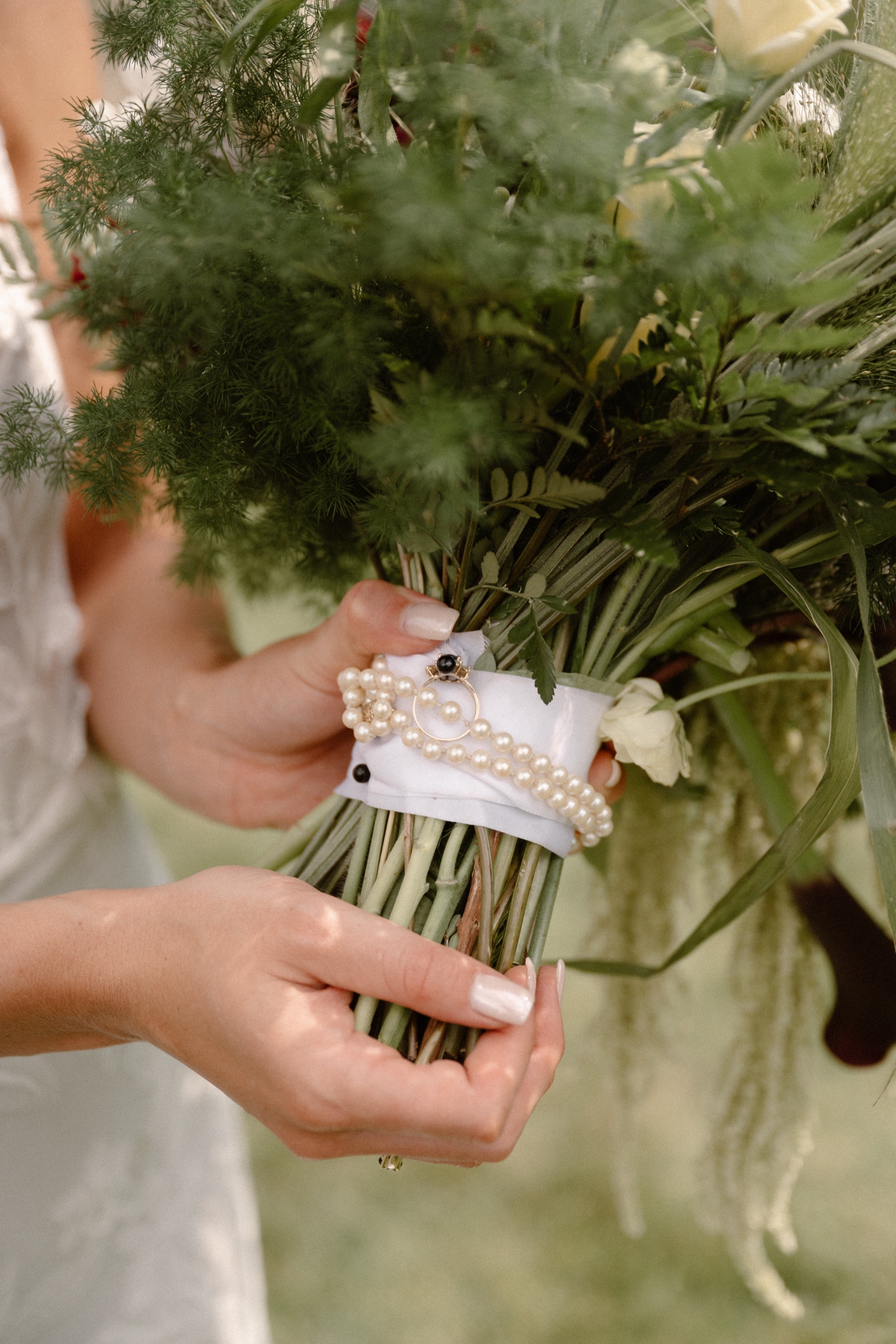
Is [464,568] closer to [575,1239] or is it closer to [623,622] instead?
[623,622]

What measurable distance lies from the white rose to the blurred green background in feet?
3.18

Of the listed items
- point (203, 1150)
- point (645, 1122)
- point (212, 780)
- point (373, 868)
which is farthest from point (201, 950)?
point (645, 1122)

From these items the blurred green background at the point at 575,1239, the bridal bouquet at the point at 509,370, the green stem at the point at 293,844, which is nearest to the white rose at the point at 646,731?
the bridal bouquet at the point at 509,370

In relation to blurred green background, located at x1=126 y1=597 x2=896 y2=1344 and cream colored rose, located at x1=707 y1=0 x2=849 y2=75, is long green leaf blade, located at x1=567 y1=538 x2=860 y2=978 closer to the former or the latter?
cream colored rose, located at x1=707 y1=0 x2=849 y2=75

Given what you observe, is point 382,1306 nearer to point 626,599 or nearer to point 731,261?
point 626,599

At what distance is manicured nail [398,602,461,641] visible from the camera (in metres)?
0.51

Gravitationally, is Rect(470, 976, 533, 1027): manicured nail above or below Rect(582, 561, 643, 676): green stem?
below

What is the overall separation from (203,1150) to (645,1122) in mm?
916

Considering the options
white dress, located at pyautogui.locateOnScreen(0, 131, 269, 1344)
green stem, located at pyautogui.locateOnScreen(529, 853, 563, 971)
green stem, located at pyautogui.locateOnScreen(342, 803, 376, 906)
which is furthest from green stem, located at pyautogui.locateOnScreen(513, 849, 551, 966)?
white dress, located at pyautogui.locateOnScreen(0, 131, 269, 1344)

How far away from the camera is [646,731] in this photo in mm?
506

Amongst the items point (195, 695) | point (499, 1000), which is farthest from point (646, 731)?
point (195, 695)

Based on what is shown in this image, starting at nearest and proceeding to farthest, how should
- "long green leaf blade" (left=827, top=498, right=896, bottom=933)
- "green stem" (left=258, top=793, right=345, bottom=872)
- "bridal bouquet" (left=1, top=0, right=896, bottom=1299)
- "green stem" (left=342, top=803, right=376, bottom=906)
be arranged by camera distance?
"bridal bouquet" (left=1, top=0, right=896, bottom=1299)
"long green leaf blade" (left=827, top=498, right=896, bottom=933)
"green stem" (left=342, top=803, right=376, bottom=906)
"green stem" (left=258, top=793, right=345, bottom=872)

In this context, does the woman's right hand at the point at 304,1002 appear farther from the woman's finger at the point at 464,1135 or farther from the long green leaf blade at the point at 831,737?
the long green leaf blade at the point at 831,737

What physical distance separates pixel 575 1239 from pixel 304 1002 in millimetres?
1328
